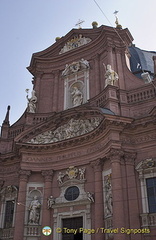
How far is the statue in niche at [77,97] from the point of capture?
21.0 m

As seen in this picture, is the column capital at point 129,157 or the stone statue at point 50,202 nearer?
the column capital at point 129,157

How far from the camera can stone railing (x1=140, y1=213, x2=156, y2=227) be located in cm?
1420

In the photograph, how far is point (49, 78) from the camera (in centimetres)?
2406

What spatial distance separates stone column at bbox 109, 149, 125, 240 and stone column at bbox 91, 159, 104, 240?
4.45 ft

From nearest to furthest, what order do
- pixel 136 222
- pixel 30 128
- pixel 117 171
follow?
pixel 136 222
pixel 117 171
pixel 30 128

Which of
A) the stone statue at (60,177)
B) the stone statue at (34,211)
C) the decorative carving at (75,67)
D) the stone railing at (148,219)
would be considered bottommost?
the stone railing at (148,219)

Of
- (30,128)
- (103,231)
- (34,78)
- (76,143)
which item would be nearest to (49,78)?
(34,78)

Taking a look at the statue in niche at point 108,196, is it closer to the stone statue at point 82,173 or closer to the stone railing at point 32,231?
the stone statue at point 82,173

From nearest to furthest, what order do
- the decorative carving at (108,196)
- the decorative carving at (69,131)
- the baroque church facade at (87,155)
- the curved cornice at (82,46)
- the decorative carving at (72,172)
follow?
the baroque church facade at (87,155) < the decorative carving at (108,196) < the decorative carving at (72,172) < the decorative carving at (69,131) < the curved cornice at (82,46)

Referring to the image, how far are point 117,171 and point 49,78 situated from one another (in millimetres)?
11390

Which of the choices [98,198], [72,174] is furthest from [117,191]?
[72,174]

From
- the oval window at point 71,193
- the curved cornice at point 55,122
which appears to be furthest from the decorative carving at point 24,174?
the oval window at point 71,193

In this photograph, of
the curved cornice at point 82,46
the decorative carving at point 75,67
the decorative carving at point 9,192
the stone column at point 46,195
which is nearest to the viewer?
the stone column at point 46,195

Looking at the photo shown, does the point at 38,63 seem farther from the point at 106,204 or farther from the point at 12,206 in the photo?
the point at 106,204
